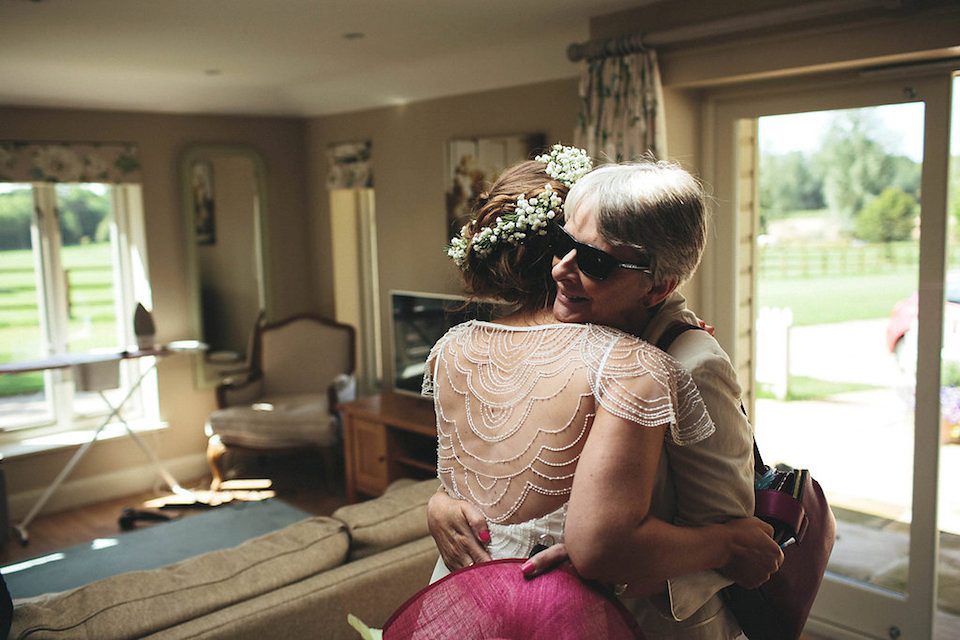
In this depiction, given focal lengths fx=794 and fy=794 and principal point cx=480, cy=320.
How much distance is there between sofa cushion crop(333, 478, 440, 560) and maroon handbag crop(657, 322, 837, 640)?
3.73 ft

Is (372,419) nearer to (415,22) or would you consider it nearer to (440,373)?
(415,22)

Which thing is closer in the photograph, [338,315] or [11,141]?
[11,141]

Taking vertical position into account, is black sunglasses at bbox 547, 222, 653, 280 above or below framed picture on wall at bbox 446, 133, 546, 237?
below

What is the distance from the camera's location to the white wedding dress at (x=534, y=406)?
1.08 metres

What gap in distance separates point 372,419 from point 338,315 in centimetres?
142

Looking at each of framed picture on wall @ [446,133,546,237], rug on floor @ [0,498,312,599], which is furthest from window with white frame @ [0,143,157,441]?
framed picture on wall @ [446,133,546,237]

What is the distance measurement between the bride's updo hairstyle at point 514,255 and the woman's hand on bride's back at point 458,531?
0.35 metres

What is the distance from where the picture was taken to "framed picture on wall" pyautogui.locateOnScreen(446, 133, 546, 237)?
4.38 metres

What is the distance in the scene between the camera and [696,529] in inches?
45.0

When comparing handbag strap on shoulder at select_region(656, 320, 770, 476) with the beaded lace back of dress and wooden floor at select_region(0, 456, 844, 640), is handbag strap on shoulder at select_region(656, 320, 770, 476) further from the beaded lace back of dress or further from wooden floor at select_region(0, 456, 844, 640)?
wooden floor at select_region(0, 456, 844, 640)

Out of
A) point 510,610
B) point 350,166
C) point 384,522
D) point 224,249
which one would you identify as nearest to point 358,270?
point 350,166

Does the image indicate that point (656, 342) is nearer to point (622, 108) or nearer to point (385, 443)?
point (622, 108)

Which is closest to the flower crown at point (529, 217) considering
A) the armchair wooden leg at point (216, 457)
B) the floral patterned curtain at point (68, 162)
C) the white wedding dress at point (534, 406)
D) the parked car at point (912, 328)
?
the white wedding dress at point (534, 406)

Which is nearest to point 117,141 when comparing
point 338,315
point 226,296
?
point 226,296
